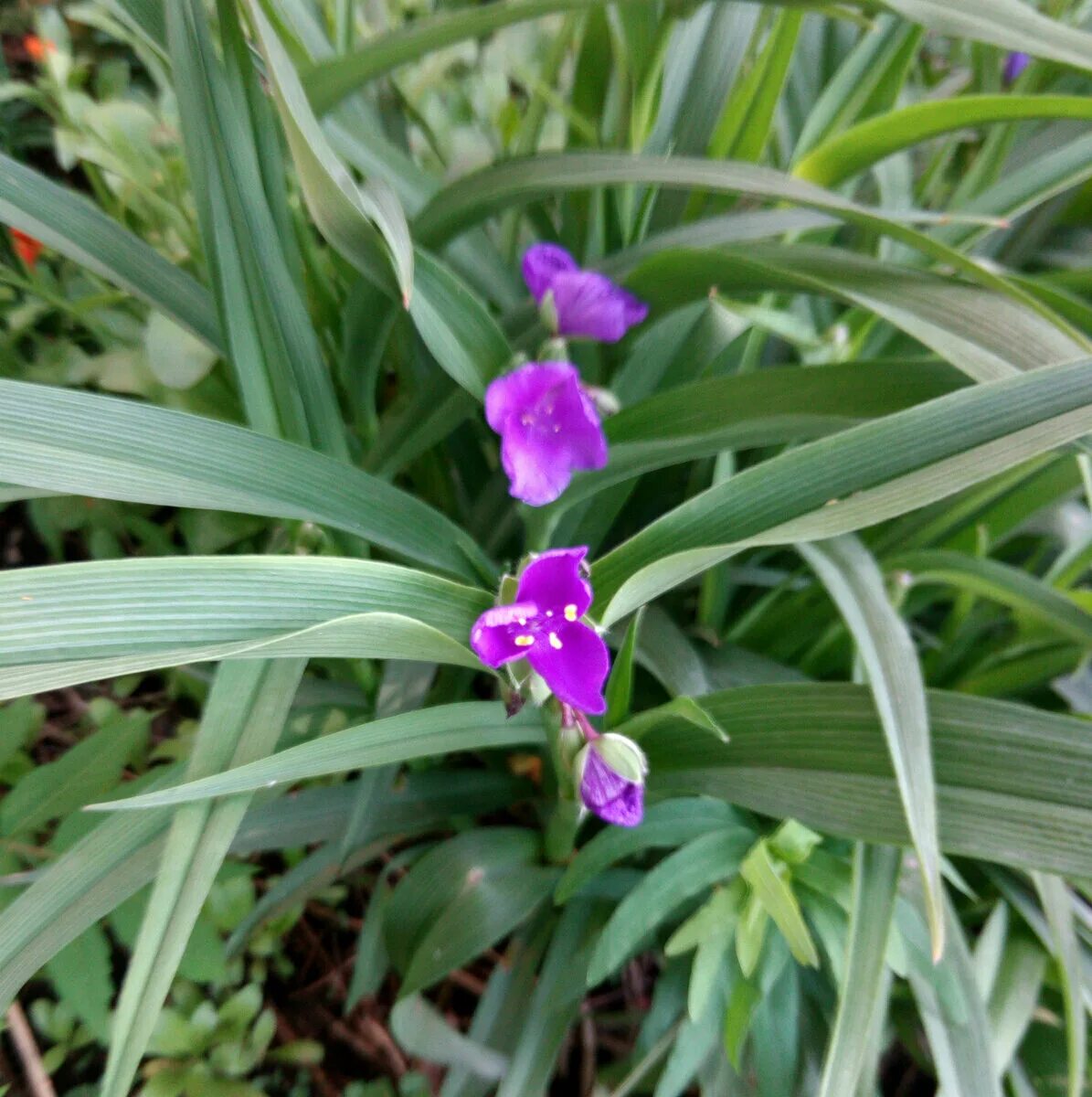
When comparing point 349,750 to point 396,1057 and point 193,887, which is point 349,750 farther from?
point 396,1057

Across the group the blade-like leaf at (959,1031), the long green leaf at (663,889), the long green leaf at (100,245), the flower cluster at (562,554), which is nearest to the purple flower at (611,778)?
the flower cluster at (562,554)

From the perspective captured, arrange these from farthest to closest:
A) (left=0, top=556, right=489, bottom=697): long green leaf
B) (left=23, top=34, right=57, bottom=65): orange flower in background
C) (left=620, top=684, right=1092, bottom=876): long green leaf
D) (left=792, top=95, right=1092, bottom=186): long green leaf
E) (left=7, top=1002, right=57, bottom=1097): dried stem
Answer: (left=23, top=34, right=57, bottom=65): orange flower in background, (left=7, top=1002, right=57, bottom=1097): dried stem, (left=792, top=95, right=1092, bottom=186): long green leaf, (left=620, top=684, right=1092, bottom=876): long green leaf, (left=0, top=556, right=489, bottom=697): long green leaf

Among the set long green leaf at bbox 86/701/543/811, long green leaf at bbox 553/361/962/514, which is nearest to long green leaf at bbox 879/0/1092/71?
long green leaf at bbox 553/361/962/514

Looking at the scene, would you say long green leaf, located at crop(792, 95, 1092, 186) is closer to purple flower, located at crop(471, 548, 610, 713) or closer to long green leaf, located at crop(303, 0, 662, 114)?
long green leaf, located at crop(303, 0, 662, 114)

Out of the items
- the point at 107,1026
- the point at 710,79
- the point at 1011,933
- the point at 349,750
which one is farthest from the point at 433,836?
the point at 710,79

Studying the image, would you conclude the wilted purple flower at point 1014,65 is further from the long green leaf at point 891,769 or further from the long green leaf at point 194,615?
the long green leaf at point 194,615
